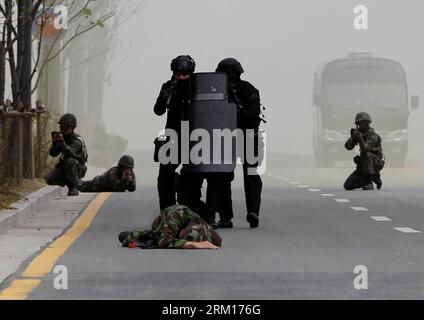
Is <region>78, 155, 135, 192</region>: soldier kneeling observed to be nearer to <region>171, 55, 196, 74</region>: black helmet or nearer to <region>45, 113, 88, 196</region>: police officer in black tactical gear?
<region>45, 113, 88, 196</region>: police officer in black tactical gear

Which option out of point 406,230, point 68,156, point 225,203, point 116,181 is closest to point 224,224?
point 225,203

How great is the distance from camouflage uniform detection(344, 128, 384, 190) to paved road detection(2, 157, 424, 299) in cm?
505

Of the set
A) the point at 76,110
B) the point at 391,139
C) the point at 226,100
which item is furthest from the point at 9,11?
the point at 76,110

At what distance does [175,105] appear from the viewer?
61.0 feet

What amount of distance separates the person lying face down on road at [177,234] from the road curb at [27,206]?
2.21m

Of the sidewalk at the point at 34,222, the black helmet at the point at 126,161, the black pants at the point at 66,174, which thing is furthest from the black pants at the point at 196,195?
the black helmet at the point at 126,161

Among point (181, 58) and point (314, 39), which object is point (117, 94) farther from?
point (181, 58)

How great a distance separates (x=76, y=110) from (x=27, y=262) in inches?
1963

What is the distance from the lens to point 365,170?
29938 millimetres

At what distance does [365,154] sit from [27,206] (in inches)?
385

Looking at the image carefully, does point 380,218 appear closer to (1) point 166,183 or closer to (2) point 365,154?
(1) point 166,183

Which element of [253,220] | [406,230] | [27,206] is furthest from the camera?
[27,206]

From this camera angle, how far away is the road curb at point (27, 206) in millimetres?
18833

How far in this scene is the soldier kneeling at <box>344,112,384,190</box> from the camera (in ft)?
96.6
